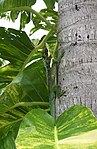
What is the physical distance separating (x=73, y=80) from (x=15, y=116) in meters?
0.61

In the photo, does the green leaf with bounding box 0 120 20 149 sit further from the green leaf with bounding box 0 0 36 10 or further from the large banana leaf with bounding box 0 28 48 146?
the green leaf with bounding box 0 0 36 10

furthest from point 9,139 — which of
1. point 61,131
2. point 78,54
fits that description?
point 61,131

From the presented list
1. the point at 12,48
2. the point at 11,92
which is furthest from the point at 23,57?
the point at 11,92

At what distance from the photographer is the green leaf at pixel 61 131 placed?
528mm

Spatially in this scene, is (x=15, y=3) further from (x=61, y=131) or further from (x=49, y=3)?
(x=61, y=131)

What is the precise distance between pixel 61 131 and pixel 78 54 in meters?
0.24

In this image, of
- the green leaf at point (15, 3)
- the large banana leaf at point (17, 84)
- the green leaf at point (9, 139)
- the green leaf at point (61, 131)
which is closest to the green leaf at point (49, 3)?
the green leaf at point (15, 3)

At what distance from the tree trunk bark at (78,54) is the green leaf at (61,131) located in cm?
8

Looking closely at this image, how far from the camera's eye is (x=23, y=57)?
144cm

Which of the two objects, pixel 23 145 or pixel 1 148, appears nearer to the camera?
pixel 23 145

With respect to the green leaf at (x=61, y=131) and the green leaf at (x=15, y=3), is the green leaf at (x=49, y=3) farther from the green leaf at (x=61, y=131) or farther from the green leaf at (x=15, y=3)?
the green leaf at (x=61, y=131)

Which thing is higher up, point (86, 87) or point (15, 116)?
point (86, 87)

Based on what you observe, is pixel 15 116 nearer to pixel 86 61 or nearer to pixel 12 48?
pixel 12 48

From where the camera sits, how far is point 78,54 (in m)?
0.82
